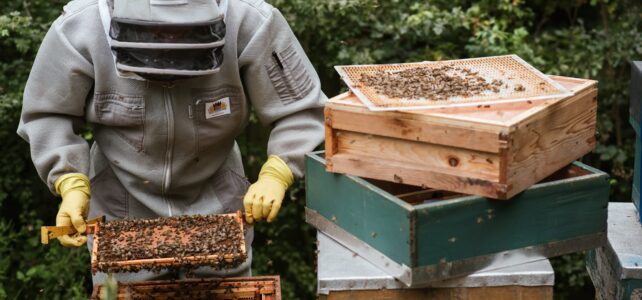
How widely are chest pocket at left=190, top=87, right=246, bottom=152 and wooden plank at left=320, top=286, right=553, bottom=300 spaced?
34.7 inches

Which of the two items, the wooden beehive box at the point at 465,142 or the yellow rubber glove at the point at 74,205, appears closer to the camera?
the wooden beehive box at the point at 465,142

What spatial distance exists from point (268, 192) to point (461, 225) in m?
0.86

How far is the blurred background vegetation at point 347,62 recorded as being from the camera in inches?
204

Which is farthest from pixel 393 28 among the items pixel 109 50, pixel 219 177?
pixel 109 50

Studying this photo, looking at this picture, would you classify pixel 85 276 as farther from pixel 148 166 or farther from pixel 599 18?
pixel 599 18

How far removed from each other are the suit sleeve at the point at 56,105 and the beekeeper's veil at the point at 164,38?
0.97 feet

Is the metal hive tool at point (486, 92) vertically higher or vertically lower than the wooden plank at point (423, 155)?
higher

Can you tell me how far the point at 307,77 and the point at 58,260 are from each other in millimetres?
2416

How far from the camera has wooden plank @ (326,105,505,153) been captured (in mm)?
2799

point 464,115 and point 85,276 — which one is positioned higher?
point 464,115

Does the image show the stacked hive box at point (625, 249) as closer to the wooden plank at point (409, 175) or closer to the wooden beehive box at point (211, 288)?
the wooden plank at point (409, 175)

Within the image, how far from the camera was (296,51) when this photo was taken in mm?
3633

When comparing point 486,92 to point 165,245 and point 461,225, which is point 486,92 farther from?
point 165,245

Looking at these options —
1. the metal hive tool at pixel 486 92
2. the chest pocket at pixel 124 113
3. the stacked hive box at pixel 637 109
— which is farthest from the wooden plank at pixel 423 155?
the stacked hive box at pixel 637 109
